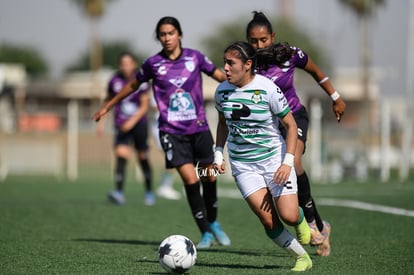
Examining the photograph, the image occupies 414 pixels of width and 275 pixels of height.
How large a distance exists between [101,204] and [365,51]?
38.9 metres

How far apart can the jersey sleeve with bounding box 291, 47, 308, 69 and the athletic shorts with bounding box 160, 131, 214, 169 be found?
1526 millimetres

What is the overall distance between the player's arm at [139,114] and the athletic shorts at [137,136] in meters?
0.28

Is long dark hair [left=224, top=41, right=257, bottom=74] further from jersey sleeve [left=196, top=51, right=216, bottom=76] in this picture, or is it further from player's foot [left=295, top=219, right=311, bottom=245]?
jersey sleeve [left=196, top=51, right=216, bottom=76]

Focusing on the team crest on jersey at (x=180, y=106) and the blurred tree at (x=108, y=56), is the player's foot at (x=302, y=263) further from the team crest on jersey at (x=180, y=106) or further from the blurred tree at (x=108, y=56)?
the blurred tree at (x=108, y=56)

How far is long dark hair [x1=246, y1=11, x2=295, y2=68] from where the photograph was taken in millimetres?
7952

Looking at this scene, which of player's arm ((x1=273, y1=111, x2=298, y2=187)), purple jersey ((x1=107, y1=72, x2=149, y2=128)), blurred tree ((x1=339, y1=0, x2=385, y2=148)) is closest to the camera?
player's arm ((x1=273, y1=111, x2=298, y2=187))

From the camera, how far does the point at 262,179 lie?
24.1 ft

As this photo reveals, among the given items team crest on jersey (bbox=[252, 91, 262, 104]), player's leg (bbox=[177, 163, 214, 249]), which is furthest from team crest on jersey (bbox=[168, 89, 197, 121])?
team crest on jersey (bbox=[252, 91, 262, 104])

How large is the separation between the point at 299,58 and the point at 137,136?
7.10m

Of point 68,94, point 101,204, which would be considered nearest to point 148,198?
point 101,204

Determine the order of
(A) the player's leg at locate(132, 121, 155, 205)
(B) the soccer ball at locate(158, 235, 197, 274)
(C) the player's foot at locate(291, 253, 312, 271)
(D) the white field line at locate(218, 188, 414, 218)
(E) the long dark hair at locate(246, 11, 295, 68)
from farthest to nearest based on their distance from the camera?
(A) the player's leg at locate(132, 121, 155, 205) < (D) the white field line at locate(218, 188, 414, 218) < (E) the long dark hair at locate(246, 11, 295, 68) < (C) the player's foot at locate(291, 253, 312, 271) < (B) the soccer ball at locate(158, 235, 197, 274)

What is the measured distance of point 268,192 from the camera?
290 inches

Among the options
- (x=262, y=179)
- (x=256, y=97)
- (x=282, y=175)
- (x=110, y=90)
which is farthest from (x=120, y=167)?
(x=282, y=175)

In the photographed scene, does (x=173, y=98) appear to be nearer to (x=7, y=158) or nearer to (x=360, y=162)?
(x=360, y=162)
